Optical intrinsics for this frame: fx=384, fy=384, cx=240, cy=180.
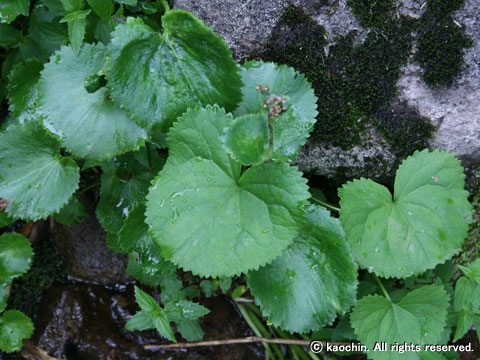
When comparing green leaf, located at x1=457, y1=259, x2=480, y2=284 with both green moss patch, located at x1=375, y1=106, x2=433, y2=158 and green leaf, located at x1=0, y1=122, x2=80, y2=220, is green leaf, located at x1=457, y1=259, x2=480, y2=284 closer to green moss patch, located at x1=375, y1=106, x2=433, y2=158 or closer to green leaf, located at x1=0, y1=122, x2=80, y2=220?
green moss patch, located at x1=375, y1=106, x2=433, y2=158

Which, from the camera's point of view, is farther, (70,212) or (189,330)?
(70,212)

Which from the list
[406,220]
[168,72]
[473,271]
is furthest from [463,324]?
[168,72]

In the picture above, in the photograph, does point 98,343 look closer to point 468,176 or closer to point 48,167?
point 48,167

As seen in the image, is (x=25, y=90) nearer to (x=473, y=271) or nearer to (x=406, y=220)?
(x=406, y=220)

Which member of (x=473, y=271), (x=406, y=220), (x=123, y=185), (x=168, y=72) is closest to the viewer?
(x=168, y=72)

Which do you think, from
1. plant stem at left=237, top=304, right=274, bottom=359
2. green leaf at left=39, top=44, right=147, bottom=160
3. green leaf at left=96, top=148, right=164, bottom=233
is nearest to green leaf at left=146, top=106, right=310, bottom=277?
green leaf at left=39, top=44, right=147, bottom=160

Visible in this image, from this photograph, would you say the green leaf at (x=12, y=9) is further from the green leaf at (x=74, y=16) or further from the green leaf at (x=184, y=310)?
the green leaf at (x=184, y=310)

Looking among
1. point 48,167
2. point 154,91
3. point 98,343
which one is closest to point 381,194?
point 154,91
